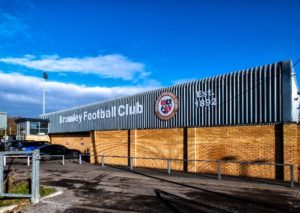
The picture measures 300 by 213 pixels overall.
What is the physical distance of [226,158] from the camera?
18.4m

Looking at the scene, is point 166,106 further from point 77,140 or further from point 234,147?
point 77,140

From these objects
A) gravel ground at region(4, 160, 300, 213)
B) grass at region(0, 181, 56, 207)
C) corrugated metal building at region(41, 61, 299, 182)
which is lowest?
gravel ground at region(4, 160, 300, 213)

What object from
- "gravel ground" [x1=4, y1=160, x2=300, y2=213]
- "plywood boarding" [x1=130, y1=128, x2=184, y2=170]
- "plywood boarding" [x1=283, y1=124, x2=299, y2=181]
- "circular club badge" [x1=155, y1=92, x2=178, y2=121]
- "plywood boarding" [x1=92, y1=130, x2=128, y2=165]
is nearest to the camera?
"gravel ground" [x1=4, y1=160, x2=300, y2=213]

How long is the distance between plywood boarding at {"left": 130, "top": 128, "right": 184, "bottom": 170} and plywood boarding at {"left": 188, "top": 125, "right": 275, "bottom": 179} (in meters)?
1.12

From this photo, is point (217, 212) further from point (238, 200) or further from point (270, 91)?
point (270, 91)

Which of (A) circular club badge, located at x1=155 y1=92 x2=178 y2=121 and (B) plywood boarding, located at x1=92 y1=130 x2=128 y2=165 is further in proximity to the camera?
(B) plywood boarding, located at x1=92 y1=130 x2=128 y2=165

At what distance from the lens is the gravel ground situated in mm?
10172

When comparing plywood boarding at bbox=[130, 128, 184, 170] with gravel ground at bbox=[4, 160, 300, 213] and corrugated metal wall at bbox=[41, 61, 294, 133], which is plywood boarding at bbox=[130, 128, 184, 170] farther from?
gravel ground at bbox=[4, 160, 300, 213]

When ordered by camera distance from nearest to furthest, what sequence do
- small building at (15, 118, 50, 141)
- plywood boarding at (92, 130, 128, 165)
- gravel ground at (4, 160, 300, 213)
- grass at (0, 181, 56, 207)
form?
gravel ground at (4, 160, 300, 213), grass at (0, 181, 56, 207), plywood boarding at (92, 130, 128, 165), small building at (15, 118, 50, 141)

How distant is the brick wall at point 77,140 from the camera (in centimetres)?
3284

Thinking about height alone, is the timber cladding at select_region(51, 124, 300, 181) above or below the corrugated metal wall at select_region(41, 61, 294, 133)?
below

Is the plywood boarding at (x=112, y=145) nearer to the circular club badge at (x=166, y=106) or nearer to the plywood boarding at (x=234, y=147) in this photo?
the circular club badge at (x=166, y=106)

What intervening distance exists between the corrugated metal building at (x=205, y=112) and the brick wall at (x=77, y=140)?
4.15 meters

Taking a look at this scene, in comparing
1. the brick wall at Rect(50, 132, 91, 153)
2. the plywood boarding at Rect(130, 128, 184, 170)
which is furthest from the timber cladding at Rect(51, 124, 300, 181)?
the brick wall at Rect(50, 132, 91, 153)
